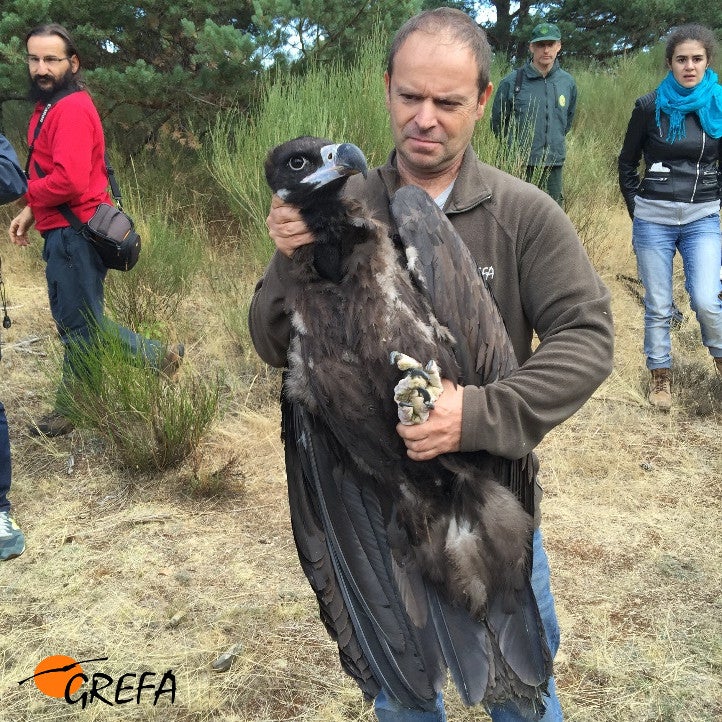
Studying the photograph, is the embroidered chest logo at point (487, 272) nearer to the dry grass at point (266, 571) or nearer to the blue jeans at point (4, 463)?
the dry grass at point (266, 571)

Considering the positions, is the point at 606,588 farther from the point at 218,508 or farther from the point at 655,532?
the point at 218,508

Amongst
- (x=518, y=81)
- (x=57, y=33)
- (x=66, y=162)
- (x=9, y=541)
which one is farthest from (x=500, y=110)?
(x=9, y=541)

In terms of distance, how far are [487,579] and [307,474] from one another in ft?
2.12

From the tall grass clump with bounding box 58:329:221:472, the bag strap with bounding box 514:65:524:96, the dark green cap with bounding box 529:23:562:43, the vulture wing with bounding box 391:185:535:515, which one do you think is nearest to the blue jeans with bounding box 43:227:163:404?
the tall grass clump with bounding box 58:329:221:472

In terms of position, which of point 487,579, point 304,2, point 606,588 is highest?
point 304,2

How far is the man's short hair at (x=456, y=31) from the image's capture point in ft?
6.55

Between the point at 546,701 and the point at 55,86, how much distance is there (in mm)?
4893

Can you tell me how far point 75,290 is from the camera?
5180mm

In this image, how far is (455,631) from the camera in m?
2.07

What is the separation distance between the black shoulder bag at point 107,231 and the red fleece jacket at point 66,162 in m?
0.05

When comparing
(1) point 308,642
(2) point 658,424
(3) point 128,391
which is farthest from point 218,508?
(2) point 658,424

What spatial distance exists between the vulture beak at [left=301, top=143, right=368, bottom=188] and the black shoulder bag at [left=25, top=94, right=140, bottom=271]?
3.21 metres

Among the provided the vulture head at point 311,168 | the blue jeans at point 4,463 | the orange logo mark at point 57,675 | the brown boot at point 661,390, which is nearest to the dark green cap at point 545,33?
the brown boot at point 661,390

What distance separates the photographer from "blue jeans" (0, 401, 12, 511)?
167 inches
